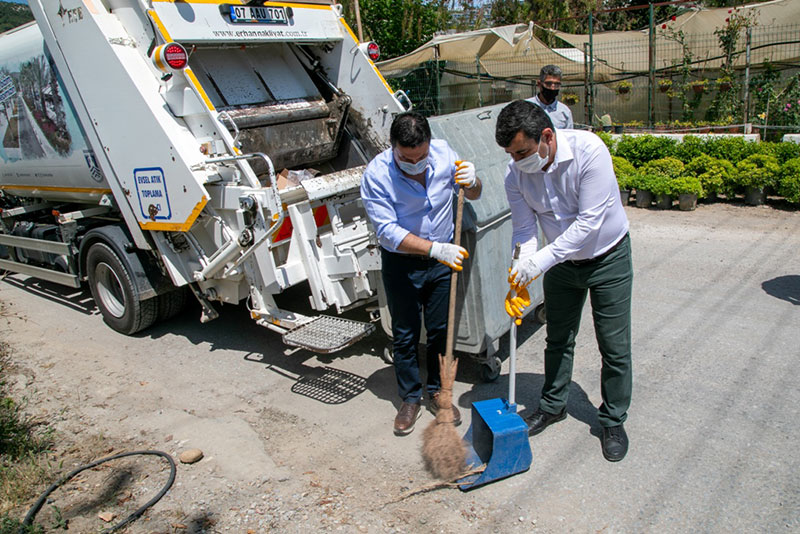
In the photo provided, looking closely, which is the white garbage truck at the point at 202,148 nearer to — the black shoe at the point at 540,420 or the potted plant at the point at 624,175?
the black shoe at the point at 540,420

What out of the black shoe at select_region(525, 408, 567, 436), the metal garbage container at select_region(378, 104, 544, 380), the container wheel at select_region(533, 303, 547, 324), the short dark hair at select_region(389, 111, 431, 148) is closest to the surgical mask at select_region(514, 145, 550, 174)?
the short dark hair at select_region(389, 111, 431, 148)

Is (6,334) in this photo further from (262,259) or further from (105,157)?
Answer: (262,259)

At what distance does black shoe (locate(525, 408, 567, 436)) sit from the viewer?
3.38 metres

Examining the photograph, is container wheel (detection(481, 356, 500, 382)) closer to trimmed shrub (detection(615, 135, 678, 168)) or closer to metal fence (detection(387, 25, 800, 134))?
trimmed shrub (detection(615, 135, 678, 168))

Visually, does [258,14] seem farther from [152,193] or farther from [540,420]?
[540,420]

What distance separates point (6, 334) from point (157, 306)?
1585mm

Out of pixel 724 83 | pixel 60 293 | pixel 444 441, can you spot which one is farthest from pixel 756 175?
pixel 60 293

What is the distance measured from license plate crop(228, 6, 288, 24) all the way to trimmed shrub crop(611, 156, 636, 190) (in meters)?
5.12

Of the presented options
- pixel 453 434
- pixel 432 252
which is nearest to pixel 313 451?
pixel 453 434

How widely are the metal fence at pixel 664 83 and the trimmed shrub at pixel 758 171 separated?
2122mm

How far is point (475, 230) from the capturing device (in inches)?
140

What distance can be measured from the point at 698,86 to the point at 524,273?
10.6 metres

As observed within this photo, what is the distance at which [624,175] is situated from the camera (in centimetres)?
833

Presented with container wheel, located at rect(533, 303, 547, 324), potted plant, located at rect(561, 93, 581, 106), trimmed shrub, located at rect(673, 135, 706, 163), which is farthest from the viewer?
potted plant, located at rect(561, 93, 581, 106)
